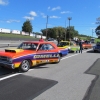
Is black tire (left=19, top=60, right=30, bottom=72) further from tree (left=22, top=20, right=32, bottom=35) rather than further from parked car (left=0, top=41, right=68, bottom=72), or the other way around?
tree (left=22, top=20, right=32, bottom=35)

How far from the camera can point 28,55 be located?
8.57 metres

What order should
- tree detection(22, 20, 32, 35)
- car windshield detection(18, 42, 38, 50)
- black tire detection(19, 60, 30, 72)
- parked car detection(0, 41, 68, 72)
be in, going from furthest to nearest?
tree detection(22, 20, 32, 35) → car windshield detection(18, 42, 38, 50) → black tire detection(19, 60, 30, 72) → parked car detection(0, 41, 68, 72)

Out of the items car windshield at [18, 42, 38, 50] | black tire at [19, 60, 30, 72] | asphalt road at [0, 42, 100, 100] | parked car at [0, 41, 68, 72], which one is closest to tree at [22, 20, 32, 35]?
parked car at [0, 41, 68, 72]

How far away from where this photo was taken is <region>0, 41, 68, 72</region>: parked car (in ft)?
25.9

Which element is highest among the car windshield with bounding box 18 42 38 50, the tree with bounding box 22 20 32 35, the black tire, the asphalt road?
the tree with bounding box 22 20 32 35

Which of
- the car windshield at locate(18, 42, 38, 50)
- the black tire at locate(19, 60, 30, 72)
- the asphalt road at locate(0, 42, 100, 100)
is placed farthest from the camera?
the car windshield at locate(18, 42, 38, 50)

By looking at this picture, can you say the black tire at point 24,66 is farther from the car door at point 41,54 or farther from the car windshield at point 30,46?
the car windshield at point 30,46

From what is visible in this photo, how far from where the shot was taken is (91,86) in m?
6.44

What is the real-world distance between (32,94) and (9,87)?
3.38ft

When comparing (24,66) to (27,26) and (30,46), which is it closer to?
(30,46)

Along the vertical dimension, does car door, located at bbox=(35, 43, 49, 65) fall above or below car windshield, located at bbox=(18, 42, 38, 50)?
below

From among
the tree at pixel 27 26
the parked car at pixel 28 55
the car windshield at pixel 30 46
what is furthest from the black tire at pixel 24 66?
the tree at pixel 27 26

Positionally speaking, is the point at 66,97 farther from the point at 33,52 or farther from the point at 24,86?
the point at 33,52

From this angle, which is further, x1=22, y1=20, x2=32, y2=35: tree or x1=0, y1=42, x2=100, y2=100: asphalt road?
x1=22, y1=20, x2=32, y2=35: tree
